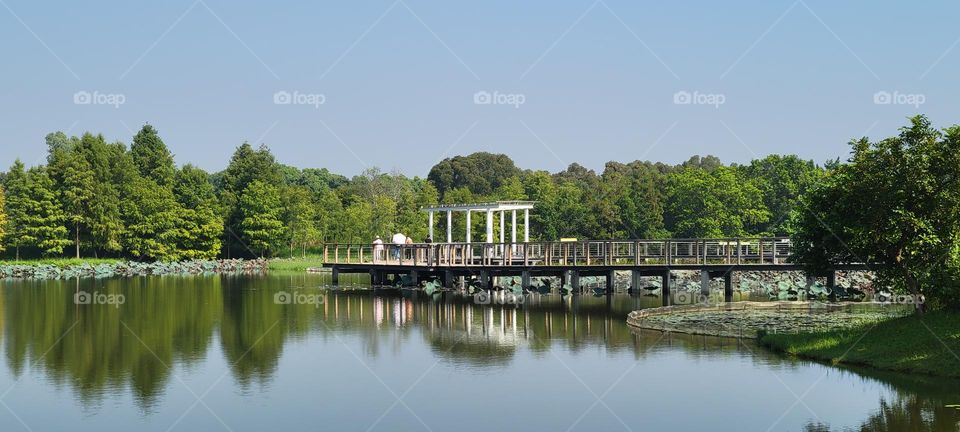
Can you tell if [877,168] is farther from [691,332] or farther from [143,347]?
[143,347]

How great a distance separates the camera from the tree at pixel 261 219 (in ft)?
259

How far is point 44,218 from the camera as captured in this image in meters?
70.9

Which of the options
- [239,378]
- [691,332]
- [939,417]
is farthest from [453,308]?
[939,417]

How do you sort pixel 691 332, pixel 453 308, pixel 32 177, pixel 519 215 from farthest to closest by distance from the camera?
pixel 519 215
pixel 32 177
pixel 453 308
pixel 691 332

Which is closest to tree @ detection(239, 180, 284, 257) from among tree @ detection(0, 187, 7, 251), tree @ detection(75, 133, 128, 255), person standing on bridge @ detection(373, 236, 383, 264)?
tree @ detection(75, 133, 128, 255)

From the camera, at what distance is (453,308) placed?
37.2m

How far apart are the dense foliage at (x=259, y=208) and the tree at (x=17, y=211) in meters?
0.10

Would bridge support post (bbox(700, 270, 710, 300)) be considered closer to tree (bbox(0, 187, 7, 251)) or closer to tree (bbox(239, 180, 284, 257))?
tree (bbox(239, 180, 284, 257))

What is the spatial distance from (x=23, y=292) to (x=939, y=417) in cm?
3966

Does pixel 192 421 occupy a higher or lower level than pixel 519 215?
lower

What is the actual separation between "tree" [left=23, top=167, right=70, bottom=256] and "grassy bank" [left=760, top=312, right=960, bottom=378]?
56736mm

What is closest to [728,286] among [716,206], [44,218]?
[716,206]

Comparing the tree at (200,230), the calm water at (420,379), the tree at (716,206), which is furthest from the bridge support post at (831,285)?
the tree at (200,230)

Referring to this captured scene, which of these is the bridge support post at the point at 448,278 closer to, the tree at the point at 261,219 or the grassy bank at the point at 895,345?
the grassy bank at the point at 895,345
